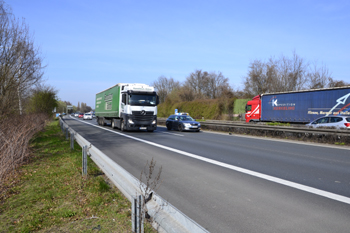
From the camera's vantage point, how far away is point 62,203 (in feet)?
15.9

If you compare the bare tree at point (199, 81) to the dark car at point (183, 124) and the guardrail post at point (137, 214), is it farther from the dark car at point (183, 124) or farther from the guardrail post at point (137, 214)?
the guardrail post at point (137, 214)

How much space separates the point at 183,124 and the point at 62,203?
18157 millimetres

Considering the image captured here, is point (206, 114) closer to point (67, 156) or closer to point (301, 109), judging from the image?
point (301, 109)

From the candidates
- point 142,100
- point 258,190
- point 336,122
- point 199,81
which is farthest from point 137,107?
point 199,81

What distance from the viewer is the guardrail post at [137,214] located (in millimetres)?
2899

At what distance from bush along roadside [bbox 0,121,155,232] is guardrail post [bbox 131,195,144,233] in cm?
53

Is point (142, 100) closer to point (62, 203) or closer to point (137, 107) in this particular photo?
point (137, 107)

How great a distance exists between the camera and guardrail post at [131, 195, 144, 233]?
290cm

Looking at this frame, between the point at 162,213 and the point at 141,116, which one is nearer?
the point at 162,213

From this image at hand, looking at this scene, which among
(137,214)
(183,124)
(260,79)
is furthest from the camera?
(260,79)

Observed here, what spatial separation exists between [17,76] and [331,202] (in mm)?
13343

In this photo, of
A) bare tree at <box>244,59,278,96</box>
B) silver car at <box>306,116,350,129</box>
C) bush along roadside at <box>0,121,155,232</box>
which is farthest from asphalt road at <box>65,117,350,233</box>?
bare tree at <box>244,59,278,96</box>

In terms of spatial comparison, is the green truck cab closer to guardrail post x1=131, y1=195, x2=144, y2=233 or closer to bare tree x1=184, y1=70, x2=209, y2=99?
guardrail post x1=131, y1=195, x2=144, y2=233

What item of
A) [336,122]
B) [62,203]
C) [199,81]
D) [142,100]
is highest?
[199,81]
